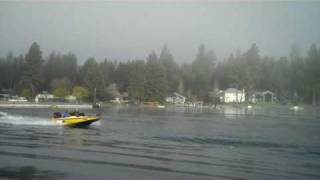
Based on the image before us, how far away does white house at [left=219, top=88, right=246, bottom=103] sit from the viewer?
110544mm

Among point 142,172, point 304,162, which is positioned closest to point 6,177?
point 142,172

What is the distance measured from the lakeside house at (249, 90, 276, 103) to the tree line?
1.14m

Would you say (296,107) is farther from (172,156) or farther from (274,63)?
(172,156)

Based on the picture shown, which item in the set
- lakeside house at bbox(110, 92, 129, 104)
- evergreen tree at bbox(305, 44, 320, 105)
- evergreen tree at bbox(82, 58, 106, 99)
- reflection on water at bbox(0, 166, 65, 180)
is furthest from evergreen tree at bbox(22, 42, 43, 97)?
reflection on water at bbox(0, 166, 65, 180)

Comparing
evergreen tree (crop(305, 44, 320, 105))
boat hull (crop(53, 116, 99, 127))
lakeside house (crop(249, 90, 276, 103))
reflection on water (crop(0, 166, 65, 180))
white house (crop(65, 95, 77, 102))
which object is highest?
evergreen tree (crop(305, 44, 320, 105))

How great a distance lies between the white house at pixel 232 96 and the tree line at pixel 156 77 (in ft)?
5.50

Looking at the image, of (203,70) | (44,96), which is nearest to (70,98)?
(44,96)

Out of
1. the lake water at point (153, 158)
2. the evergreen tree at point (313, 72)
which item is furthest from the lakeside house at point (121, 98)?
the lake water at point (153, 158)

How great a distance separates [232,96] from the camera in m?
114

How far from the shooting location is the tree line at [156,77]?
97.6m

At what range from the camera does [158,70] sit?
10612cm

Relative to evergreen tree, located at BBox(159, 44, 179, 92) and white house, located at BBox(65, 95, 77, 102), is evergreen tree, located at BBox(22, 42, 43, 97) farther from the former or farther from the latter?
evergreen tree, located at BBox(159, 44, 179, 92)

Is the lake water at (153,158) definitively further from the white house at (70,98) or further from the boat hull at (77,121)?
the white house at (70,98)

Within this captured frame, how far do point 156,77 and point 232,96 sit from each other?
20617 mm
